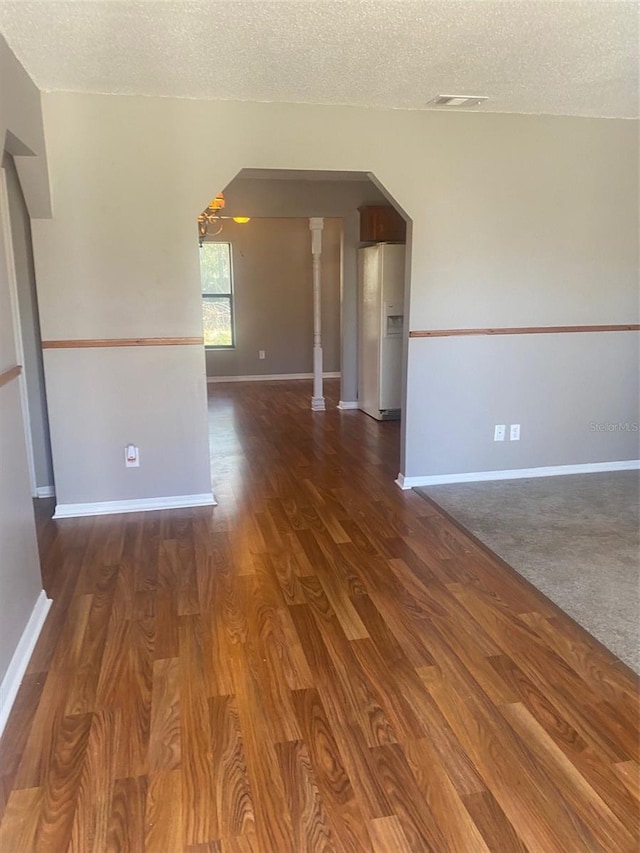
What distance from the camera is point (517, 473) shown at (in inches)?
162

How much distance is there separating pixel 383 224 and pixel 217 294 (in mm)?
3372

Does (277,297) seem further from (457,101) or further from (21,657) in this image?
(21,657)

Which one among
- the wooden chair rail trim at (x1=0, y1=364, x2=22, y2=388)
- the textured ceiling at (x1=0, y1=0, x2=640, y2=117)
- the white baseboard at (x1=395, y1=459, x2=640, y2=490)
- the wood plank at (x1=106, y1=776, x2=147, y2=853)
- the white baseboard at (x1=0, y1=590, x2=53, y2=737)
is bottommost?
the wood plank at (x1=106, y1=776, x2=147, y2=853)

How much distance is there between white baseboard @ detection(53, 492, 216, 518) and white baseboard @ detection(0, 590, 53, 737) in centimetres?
104

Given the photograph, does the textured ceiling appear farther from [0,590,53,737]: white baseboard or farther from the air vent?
[0,590,53,737]: white baseboard

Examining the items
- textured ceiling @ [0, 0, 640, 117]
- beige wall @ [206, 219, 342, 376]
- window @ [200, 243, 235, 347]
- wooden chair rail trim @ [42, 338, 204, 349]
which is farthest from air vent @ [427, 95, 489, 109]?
window @ [200, 243, 235, 347]

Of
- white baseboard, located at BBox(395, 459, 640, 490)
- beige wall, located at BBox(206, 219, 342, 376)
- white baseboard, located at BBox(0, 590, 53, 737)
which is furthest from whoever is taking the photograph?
beige wall, located at BBox(206, 219, 342, 376)

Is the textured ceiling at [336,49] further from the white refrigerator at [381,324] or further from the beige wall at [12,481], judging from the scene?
the white refrigerator at [381,324]

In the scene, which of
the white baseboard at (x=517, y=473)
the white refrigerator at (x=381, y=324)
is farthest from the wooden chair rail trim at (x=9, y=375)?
the white refrigerator at (x=381, y=324)

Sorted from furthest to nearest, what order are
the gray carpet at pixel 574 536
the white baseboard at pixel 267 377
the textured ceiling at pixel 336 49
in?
the white baseboard at pixel 267 377
the gray carpet at pixel 574 536
the textured ceiling at pixel 336 49

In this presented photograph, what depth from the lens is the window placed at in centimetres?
841

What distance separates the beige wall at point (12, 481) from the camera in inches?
80.2

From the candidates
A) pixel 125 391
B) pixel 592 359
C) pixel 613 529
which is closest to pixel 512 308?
pixel 592 359

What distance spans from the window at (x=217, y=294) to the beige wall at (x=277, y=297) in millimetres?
109
